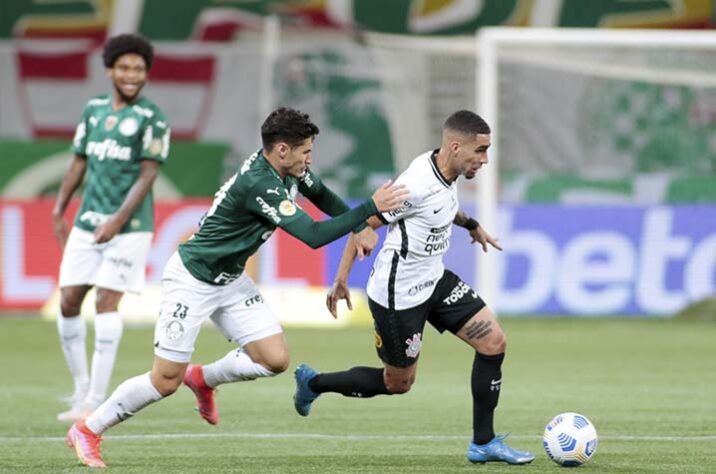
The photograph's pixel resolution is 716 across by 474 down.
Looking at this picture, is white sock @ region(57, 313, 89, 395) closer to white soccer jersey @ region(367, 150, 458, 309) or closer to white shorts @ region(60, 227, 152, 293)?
white shorts @ region(60, 227, 152, 293)

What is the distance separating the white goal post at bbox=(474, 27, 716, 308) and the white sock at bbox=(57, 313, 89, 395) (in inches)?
315

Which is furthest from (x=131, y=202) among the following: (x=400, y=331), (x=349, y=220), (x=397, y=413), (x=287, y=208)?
(x=349, y=220)

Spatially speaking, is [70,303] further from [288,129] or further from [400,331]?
[288,129]

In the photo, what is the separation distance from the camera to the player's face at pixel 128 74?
10.3m

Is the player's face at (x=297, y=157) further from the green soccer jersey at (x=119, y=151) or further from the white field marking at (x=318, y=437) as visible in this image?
the green soccer jersey at (x=119, y=151)

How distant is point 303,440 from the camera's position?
9266 mm

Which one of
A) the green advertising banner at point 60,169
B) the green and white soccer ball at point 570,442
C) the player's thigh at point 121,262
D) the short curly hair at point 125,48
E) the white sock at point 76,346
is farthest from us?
the green advertising banner at point 60,169

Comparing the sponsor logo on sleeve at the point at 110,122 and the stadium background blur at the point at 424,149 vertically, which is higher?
the sponsor logo on sleeve at the point at 110,122

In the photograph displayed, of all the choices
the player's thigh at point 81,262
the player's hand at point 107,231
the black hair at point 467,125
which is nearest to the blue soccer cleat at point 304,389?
the black hair at point 467,125

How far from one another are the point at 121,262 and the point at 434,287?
9.14ft

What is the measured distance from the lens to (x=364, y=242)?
792 cm

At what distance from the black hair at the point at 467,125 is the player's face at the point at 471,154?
33mm

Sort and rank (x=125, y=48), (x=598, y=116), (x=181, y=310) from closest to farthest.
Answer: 1. (x=181, y=310)
2. (x=125, y=48)
3. (x=598, y=116)

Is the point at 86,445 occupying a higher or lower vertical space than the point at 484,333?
lower
